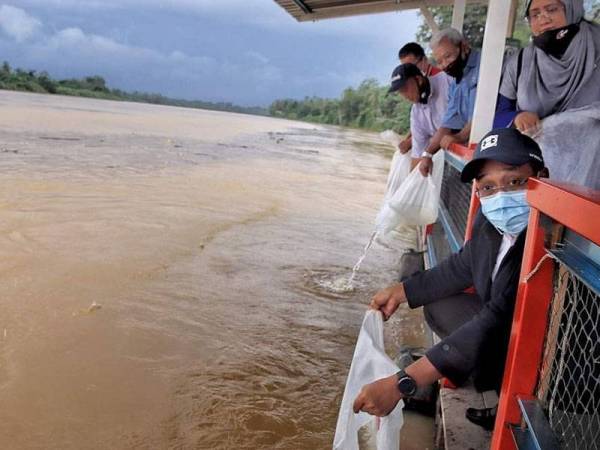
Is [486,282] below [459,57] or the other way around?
below

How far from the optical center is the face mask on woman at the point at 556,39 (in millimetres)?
2516

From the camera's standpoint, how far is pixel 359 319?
14.5ft

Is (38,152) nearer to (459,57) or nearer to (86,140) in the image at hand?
(86,140)

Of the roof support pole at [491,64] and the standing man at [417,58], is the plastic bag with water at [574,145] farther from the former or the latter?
the standing man at [417,58]

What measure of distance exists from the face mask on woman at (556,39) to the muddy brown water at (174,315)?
1.90 m

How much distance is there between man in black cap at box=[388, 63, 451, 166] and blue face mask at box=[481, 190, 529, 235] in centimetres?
290

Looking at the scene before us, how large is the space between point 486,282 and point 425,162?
7.20 feet

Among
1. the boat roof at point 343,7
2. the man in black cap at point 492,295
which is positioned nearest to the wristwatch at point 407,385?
the man in black cap at point 492,295

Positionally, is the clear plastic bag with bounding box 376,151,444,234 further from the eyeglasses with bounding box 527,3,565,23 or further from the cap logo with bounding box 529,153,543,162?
the cap logo with bounding box 529,153,543,162

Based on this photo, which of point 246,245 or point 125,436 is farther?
point 246,245

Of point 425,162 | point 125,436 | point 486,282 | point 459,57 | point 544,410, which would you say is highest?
point 459,57

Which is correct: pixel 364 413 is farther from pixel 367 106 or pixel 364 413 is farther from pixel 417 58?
pixel 367 106

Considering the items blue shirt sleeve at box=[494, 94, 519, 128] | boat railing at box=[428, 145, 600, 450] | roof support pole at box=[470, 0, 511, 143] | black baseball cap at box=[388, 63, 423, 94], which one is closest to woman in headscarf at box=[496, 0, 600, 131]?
blue shirt sleeve at box=[494, 94, 519, 128]

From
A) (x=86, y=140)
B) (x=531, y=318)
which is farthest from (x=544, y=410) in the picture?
(x=86, y=140)
